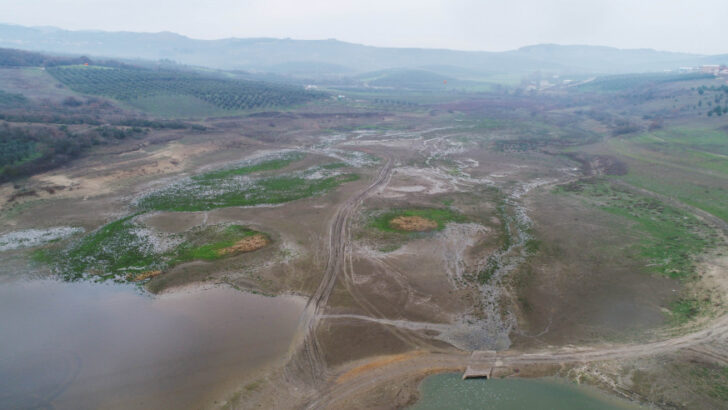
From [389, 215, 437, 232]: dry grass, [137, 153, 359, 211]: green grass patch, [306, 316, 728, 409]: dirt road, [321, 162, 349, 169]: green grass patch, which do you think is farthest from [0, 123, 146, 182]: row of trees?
[306, 316, 728, 409]: dirt road

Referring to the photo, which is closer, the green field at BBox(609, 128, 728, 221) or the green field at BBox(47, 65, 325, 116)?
the green field at BBox(609, 128, 728, 221)

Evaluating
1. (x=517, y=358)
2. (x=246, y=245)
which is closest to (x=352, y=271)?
(x=246, y=245)

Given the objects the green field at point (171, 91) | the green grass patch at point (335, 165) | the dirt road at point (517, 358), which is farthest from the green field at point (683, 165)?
the green field at point (171, 91)

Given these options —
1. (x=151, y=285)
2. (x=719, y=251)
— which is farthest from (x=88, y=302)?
(x=719, y=251)

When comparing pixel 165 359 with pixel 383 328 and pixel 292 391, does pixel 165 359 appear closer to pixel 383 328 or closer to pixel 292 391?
pixel 292 391

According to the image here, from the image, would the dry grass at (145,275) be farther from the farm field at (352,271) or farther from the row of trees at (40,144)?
the row of trees at (40,144)

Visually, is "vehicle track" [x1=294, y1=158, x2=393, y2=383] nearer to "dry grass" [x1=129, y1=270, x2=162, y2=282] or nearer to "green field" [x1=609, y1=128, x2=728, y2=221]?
"dry grass" [x1=129, y1=270, x2=162, y2=282]
